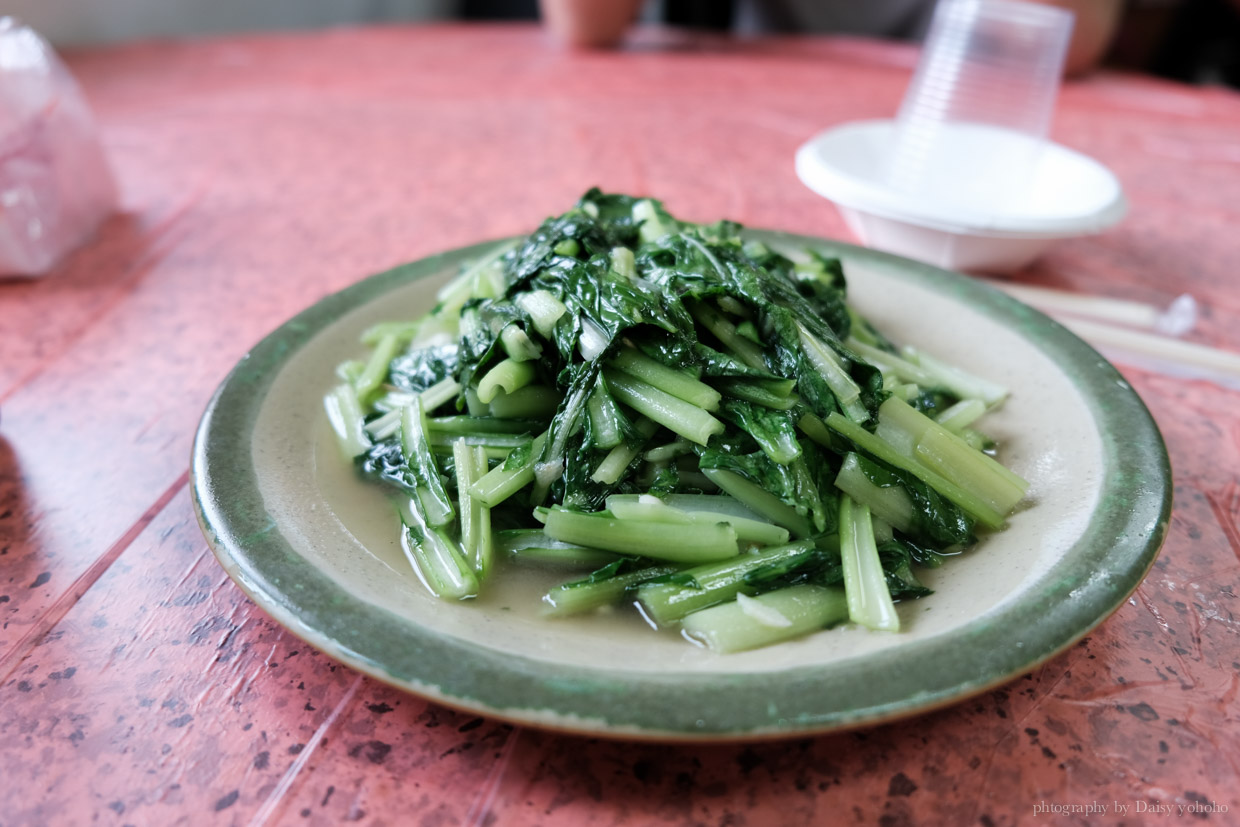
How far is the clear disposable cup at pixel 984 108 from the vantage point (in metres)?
2.82

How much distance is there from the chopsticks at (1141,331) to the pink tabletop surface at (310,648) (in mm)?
81

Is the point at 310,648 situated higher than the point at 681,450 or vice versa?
the point at 681,450

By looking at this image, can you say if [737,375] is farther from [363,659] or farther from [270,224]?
[270,224]

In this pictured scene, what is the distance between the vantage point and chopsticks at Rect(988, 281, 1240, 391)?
6.76ft

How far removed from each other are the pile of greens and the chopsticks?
714 millimetres

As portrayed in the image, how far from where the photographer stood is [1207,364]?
2062 mm

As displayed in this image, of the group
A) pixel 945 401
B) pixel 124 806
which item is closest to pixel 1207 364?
pixel 945 401

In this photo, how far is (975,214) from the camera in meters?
2.23

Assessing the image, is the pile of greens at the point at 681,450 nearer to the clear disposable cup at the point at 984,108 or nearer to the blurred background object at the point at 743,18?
the clear disposable cup at the point at 984,108

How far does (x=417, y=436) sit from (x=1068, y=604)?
1.04 metres

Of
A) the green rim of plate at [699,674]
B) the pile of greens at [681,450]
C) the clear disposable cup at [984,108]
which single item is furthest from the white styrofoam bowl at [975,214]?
the green rim of plate at [699,674]

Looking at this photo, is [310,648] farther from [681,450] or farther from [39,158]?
[39,158]

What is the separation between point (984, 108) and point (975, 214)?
96 cm

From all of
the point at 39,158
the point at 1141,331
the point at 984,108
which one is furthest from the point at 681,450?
the point at 984,108
